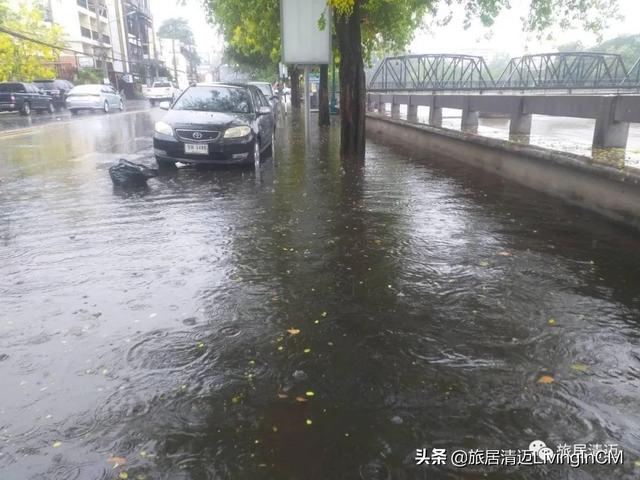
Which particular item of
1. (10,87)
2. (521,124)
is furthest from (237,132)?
(10,87)

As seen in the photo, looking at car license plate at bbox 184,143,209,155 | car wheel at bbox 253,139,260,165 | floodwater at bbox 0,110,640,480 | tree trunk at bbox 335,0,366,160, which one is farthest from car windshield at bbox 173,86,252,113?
floodwater at bbox 0,110,640,480

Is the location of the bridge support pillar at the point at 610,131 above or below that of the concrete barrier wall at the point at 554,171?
above

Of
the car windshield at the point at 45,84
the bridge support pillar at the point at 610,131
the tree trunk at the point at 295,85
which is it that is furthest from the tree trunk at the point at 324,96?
the car windshield at the point at 45,84

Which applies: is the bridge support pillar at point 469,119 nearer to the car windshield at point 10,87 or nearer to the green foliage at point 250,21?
the green foliage at point 250,21

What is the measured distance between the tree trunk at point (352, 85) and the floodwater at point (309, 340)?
4.75 metres

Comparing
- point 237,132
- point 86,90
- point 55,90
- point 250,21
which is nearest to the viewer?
point 237,132

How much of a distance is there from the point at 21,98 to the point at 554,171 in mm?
28171

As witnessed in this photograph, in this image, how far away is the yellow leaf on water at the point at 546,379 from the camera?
292cm

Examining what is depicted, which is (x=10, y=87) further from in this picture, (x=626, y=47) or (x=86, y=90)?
(x=626, y=47)

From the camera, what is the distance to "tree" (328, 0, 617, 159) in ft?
34.3

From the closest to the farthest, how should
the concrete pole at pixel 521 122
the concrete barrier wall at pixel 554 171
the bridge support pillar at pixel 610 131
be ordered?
the concrete barrier wall at pixel 554 171
the bridge support pillar at pixel 610 131
the concrete pole at pixel 521 122

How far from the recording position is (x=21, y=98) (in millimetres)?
27141

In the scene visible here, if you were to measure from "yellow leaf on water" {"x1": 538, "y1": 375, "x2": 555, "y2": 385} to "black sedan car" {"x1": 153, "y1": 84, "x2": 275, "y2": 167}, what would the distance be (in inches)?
296

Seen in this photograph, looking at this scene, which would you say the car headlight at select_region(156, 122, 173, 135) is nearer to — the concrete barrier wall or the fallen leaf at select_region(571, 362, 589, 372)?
the concrete barrier wall
